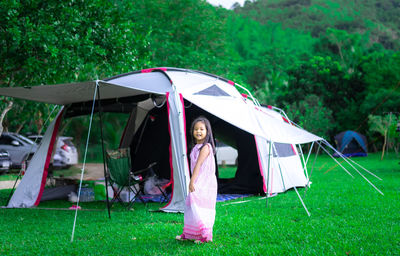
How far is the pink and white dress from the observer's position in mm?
3979

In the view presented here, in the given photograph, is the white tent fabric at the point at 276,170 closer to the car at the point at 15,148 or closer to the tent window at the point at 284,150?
the tent window at the point at 284,150

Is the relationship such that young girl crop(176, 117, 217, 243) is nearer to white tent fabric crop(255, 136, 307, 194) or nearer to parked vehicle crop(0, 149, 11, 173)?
white tent fabric crop(255, 136, 307, 194)

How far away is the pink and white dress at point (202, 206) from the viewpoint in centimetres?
398

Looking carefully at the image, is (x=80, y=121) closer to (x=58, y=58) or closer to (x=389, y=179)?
(x=58, y=58)

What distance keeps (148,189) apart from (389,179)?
534 centimetres

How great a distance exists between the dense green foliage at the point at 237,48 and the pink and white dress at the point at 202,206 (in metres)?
3.82

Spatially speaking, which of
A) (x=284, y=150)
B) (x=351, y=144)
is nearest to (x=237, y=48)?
(x=351, y=144)

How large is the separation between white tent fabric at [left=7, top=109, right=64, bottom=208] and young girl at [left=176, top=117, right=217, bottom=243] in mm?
3423

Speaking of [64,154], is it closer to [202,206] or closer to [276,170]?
[276,170]

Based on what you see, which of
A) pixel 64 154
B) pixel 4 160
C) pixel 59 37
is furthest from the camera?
pixel 64 154

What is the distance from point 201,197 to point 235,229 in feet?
2.75

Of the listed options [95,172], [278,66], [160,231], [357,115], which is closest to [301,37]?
[278,66]

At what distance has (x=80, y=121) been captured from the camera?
31.0ft

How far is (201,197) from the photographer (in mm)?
4000
